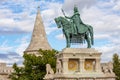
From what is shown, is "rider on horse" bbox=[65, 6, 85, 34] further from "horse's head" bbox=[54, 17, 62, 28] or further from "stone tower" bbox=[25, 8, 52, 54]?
"stone tower" bbox=[25, 8, 52, 54]

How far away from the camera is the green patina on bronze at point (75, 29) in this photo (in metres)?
34.8

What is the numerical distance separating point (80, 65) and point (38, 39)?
2852 cm

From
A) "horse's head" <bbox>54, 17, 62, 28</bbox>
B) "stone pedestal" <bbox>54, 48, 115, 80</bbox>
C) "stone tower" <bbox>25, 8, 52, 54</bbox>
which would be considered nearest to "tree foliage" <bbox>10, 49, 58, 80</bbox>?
"stone pedestal" <bbox>54, 48, 115, 80</bbox>

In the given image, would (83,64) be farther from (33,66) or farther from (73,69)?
(33,66)

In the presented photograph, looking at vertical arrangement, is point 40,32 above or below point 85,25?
above

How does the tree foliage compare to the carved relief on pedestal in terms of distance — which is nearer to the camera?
the carved relief on pedestal

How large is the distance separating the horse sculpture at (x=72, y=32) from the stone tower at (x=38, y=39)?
84.1 ft

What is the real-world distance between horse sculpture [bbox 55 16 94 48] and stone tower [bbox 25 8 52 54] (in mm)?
25636

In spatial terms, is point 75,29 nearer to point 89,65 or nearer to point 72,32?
point 72,32

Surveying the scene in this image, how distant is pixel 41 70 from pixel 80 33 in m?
13.0

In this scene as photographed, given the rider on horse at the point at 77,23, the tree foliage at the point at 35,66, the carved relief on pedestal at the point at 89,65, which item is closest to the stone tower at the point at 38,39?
the tree foliage at the point at 35,66

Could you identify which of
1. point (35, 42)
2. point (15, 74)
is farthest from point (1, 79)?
point (15, 74)

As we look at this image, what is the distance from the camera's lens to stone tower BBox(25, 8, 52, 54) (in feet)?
201

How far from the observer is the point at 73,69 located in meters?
34.5
